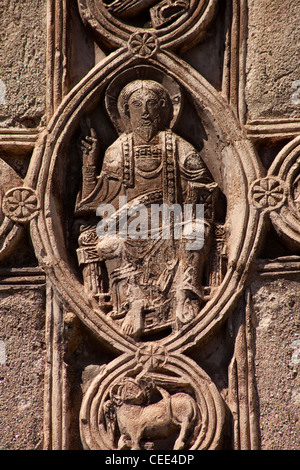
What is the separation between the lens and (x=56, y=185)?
7.40m

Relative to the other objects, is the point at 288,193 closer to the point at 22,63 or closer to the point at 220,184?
the point at 220,184

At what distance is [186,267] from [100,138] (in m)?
1.08

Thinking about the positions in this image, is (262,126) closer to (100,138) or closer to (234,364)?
(100,138)

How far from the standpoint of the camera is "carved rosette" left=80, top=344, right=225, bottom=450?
679cm

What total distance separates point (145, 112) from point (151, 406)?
1911 mm

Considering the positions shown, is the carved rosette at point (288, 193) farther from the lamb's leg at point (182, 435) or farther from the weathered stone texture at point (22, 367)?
the weathered stone texture at point (22, 367)

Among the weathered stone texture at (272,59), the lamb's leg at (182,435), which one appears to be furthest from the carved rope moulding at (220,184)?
the lamb's leg at (182,435)

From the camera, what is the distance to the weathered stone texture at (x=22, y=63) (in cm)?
754

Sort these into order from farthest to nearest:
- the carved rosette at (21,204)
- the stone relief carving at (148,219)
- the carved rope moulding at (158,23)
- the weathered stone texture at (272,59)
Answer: the carved rope moulding at (158,23), the weathered stone texture at (272,59), the carved rosette at (21,204), the stone relief carving at (148,219)

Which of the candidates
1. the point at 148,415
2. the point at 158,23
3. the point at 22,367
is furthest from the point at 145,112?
the point at 148,415

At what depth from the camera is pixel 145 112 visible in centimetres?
748

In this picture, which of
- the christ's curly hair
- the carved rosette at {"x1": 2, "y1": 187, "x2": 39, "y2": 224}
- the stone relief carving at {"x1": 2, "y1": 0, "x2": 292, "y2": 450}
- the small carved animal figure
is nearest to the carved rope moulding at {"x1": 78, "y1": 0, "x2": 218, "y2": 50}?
the stone relief carving at {"x1": 2, "y1": 0, "x2": 292, "y2": 450}

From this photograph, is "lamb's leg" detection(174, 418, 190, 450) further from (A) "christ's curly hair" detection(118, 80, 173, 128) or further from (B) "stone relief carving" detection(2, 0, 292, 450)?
(A) "christ's curly hair" detection(118, 80, 173, 128)

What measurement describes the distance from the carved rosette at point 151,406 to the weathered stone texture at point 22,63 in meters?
1.76
